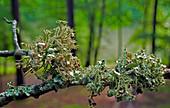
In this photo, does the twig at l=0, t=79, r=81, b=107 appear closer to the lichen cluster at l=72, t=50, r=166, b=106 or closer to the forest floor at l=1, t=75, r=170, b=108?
the lichen cluster at l=72, t=50, r=166, b=106

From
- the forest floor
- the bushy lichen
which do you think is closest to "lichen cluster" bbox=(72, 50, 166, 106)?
the bushy lichen

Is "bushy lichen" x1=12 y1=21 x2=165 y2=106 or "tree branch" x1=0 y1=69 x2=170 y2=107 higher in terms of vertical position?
"bushy lichen" x1=12 y1=21 x2=165 y2=106

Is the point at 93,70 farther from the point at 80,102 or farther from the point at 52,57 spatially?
the point at 80,102

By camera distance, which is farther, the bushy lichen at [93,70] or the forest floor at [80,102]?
the forest floor at [80,102]

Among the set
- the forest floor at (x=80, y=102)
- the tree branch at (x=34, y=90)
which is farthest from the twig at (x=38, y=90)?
the forest floor at (x=80, y=102)

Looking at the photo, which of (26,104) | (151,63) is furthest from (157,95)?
(151,63)

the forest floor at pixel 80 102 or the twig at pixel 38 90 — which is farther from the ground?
the twig at pixel 38 90

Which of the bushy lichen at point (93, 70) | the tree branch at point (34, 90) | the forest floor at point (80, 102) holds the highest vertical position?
the bushy lichen at point (93, 70)

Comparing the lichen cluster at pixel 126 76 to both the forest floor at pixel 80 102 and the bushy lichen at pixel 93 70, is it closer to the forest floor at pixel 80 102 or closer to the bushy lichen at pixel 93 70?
the bushy lichen at pixel 93 70

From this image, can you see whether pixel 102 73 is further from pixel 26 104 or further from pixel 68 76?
pixel 26 104

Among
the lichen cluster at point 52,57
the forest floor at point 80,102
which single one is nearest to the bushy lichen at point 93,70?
the lichen cluster at point 52,57

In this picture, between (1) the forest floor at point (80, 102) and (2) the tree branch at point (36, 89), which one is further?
(1) the forest floor at point (80, 102)

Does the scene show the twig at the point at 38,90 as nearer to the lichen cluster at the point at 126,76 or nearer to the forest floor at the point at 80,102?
the lichen cluster at the point at 126,76
